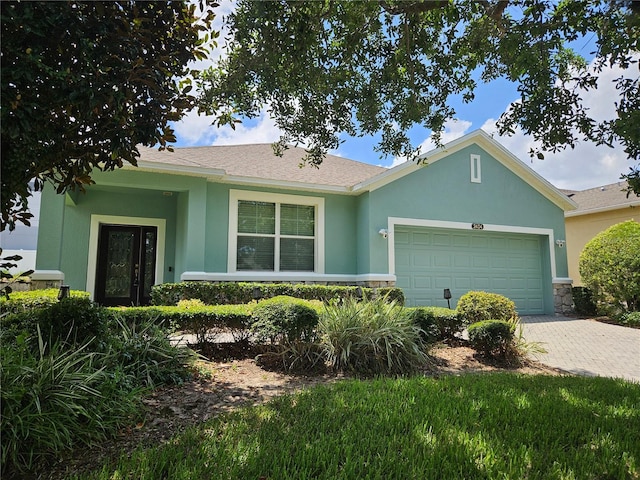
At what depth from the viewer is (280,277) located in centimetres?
1068

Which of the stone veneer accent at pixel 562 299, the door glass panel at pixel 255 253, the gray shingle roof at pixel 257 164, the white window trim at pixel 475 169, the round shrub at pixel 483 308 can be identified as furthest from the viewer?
the stone veneer accent at pixel 562 299

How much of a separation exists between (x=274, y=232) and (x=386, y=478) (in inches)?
358

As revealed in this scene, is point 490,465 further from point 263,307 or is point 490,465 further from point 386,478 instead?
point 263,307

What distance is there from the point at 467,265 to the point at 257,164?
7359 millimetres

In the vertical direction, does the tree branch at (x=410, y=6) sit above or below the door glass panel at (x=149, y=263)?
above

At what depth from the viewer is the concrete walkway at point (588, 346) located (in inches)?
240

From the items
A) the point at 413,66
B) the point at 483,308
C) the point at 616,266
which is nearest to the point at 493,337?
the point at 483,308

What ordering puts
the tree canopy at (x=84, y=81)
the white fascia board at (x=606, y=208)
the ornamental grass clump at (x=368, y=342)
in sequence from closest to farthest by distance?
the tree canopy at (x=84, y=81)
the ornamental grass clump at (x=368, y=342)
the white fascia board at (x=606, y=208)

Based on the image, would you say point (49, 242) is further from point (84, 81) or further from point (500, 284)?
point (500, 284)

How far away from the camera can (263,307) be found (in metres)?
5.91

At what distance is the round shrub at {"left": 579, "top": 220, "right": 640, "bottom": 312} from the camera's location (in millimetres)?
10789

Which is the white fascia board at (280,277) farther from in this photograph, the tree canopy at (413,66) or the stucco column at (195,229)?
the tree canopy at (413,66)

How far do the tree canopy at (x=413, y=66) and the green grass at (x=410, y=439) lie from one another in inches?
103

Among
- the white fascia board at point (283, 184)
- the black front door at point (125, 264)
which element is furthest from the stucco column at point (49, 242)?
the white fascia board at point (283, 184)
